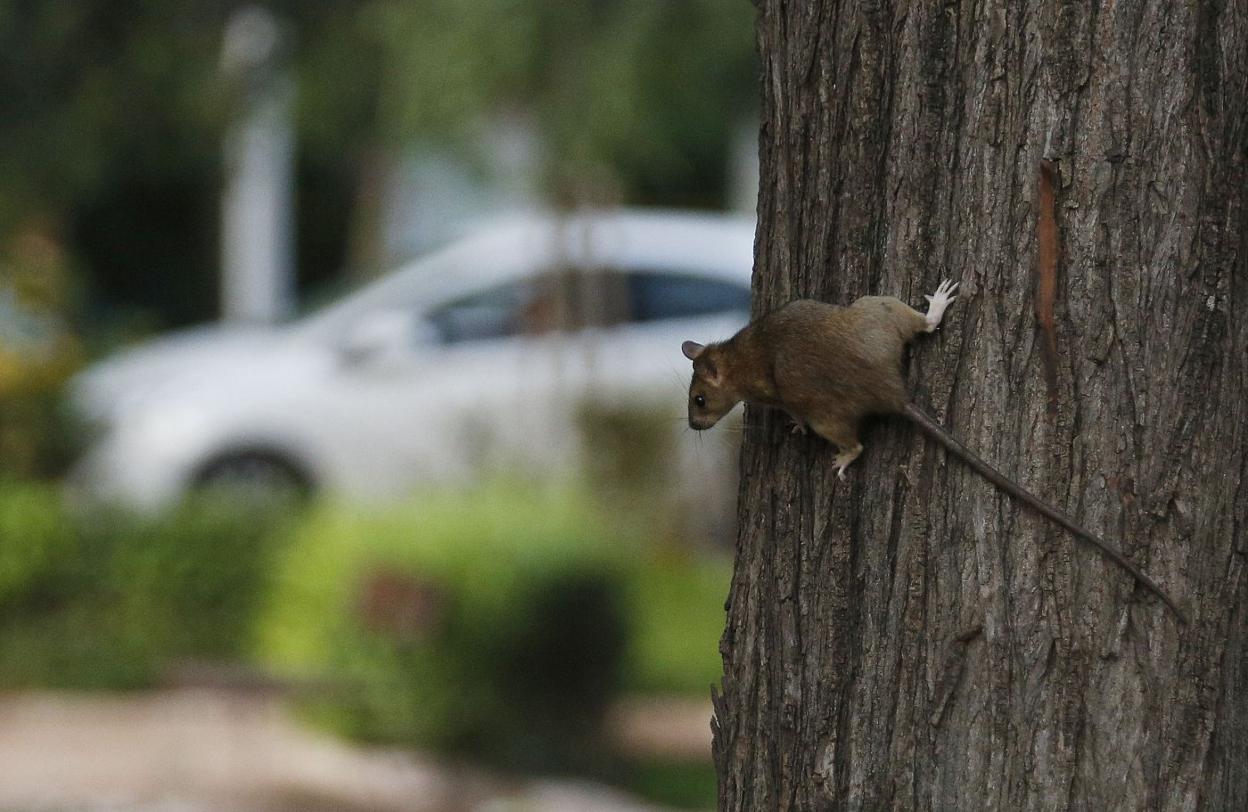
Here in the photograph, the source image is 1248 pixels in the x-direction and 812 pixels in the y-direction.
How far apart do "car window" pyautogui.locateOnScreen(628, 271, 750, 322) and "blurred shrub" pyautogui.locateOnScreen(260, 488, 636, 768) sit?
3.41 meters

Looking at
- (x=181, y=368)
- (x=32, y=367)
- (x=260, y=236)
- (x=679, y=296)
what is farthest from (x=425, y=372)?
(x=260, y=236)

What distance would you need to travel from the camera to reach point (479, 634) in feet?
23.1

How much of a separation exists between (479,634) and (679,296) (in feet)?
13.7

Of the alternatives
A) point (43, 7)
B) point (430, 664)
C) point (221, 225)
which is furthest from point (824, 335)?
point (221, 225)

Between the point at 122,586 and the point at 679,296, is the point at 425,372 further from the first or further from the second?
the point at 122,586

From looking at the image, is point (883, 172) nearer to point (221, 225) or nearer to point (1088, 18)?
point (1088, 18)

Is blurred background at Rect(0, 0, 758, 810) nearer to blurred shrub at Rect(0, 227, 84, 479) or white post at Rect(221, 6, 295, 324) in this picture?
blurred shrub at Rect(0, 227, 84, 479)

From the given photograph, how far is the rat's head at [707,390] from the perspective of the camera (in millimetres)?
3076

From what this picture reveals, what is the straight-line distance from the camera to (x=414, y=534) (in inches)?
287

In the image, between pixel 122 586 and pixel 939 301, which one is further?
pixel 122 586

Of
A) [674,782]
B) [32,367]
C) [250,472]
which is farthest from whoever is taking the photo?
[250,472]

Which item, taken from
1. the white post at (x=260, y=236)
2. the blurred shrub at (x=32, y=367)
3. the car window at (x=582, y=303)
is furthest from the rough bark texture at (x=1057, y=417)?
the white post at (x=260, y=236)

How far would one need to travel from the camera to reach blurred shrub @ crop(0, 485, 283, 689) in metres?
8.59

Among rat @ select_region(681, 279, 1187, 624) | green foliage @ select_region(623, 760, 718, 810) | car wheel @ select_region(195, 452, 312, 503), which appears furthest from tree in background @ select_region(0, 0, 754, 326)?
rat @ select_region(681, 279, 1187, 624)
